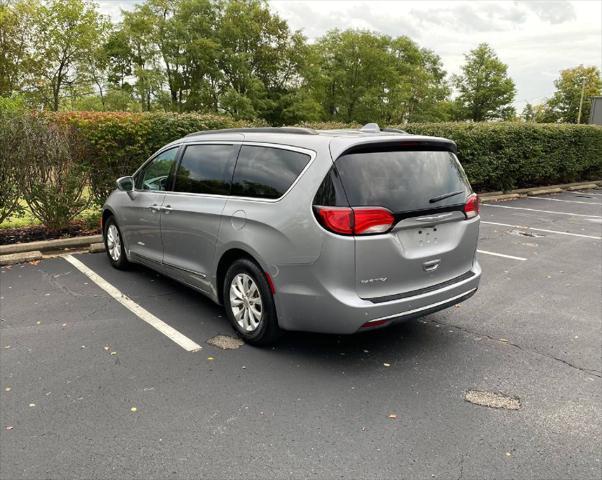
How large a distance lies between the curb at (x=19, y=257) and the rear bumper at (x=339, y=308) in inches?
181

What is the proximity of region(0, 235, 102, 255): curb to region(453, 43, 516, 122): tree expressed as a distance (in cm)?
5054

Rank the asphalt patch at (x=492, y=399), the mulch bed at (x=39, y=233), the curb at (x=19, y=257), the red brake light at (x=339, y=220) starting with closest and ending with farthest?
1. the asphalt patch at (x=492, y=399)
2. the red brake light at (x=339, y=220)
3. the curb at (x=19, y=257)
4. the mulch bed at (x=39, y=233)

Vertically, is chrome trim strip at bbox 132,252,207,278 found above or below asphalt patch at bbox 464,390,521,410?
above

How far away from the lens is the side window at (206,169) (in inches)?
173

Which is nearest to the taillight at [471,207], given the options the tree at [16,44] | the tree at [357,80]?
the tree at [16,44]

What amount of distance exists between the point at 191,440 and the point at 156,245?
276cm

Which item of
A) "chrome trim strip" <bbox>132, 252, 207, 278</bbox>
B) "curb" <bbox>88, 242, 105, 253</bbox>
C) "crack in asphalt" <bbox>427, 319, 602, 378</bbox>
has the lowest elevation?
"crack in asphalt" <bbox>427, 319, 602, 378</bbox>

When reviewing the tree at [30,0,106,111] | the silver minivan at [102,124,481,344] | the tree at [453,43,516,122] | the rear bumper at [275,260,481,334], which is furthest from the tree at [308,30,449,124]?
the rear bumper at [275,260,481,334]

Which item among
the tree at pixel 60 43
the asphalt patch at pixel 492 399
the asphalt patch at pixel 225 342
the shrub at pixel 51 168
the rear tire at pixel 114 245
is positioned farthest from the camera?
the tree at pixel 60 43

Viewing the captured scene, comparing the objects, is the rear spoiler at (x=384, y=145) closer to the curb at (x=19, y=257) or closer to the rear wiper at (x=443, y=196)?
the rear wiper at (x=443, y=196)

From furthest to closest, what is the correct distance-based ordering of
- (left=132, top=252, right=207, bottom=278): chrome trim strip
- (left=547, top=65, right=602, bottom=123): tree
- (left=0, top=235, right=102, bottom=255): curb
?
(left=547, top=65, right=602, bottom=123): tree, (left=0, top=235, right=102, bottom=255): curb, (left=132, top=252, right=207, bottom=278): chrome trim strip

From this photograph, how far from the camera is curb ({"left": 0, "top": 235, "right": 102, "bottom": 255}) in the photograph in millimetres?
6910

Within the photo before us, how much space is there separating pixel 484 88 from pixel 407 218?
174 feet

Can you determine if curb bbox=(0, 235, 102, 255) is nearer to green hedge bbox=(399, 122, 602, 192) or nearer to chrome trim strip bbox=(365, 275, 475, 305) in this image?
chrome trim strip bbox=(365, 275, 475, 305)
